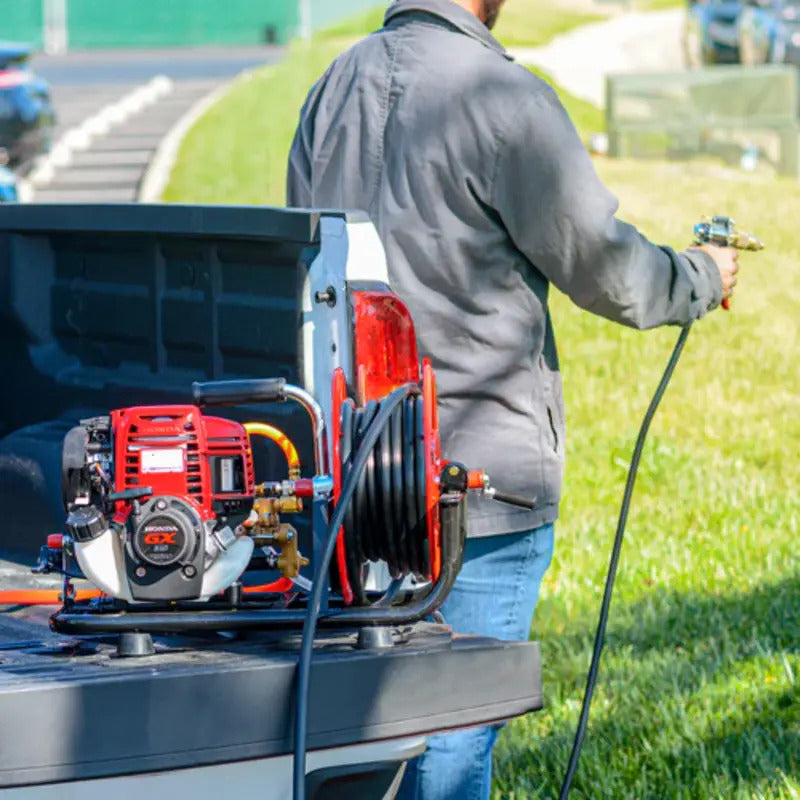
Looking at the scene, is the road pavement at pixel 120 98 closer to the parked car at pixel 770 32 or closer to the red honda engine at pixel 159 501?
the parked car at pixel 770 32

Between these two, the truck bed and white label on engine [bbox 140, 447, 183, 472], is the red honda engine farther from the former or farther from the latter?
the truck bed

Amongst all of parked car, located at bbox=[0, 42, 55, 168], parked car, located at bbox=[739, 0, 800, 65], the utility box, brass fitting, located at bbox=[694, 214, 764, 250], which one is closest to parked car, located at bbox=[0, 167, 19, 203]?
parked car, located at bbox=[0, 42, 55, 168]

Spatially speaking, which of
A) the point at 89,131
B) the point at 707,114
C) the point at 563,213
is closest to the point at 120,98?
the point at 89,131

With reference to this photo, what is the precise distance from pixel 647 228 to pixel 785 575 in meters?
7.29

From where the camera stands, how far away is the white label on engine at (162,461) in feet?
10.3

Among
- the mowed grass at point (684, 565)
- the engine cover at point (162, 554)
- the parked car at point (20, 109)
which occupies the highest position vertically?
the engine cover at point (162, 554)

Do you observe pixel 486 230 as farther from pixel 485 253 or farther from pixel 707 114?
pixel 707 114


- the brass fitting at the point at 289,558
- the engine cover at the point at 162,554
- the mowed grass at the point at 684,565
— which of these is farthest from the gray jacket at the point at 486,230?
the mowed grass at the point at 684,565

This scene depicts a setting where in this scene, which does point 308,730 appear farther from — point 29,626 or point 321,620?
point 29,626

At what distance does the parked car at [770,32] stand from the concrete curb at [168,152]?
23.0 ft

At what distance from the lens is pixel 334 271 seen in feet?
11.4

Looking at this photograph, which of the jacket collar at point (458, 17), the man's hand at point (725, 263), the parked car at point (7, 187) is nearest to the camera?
the jacket collar at point (458, 17)

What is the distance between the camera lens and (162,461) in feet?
10.3

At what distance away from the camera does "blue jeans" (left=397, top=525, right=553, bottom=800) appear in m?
3.71
